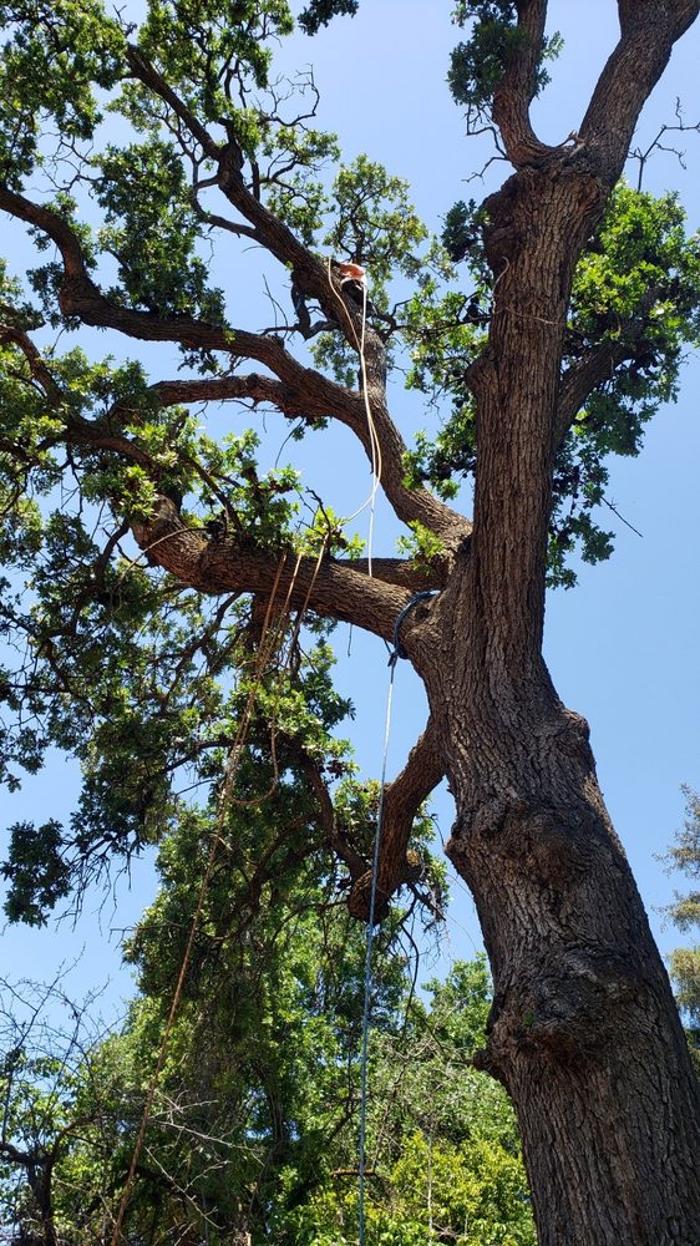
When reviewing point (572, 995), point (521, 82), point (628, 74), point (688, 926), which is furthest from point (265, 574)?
point (688, 926)

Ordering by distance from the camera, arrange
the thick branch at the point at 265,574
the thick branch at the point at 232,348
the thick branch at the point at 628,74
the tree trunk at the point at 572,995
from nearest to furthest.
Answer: the tree trunk at the point at 572,995 < the thick branch at the point at 628,74 < the thick branch at the point at 265,574 < the thick branch at the point at 232,348

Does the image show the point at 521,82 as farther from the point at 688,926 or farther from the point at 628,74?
the point at 688,926

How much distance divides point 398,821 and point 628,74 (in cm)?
393

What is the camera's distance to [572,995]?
2.59m

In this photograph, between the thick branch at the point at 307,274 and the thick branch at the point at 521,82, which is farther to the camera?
the thick branch at the point at 307,274

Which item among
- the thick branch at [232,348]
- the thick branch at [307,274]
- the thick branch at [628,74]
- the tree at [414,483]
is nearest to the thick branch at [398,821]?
the tree at [414,483]

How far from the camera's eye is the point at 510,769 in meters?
3.33

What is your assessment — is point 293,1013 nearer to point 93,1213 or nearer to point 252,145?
point 93,1213

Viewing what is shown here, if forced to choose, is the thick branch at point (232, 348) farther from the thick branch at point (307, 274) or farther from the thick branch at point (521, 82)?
the thick branch at point (521, 82)

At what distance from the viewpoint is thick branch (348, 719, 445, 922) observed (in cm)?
475

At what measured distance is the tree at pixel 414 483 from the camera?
8.61 ft

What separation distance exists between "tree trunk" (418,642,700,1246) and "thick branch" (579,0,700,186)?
2.71 metres

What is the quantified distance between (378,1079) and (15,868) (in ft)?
16.9

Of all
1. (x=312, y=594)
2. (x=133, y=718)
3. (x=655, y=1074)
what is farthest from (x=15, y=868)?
(x=655, y=1074)
